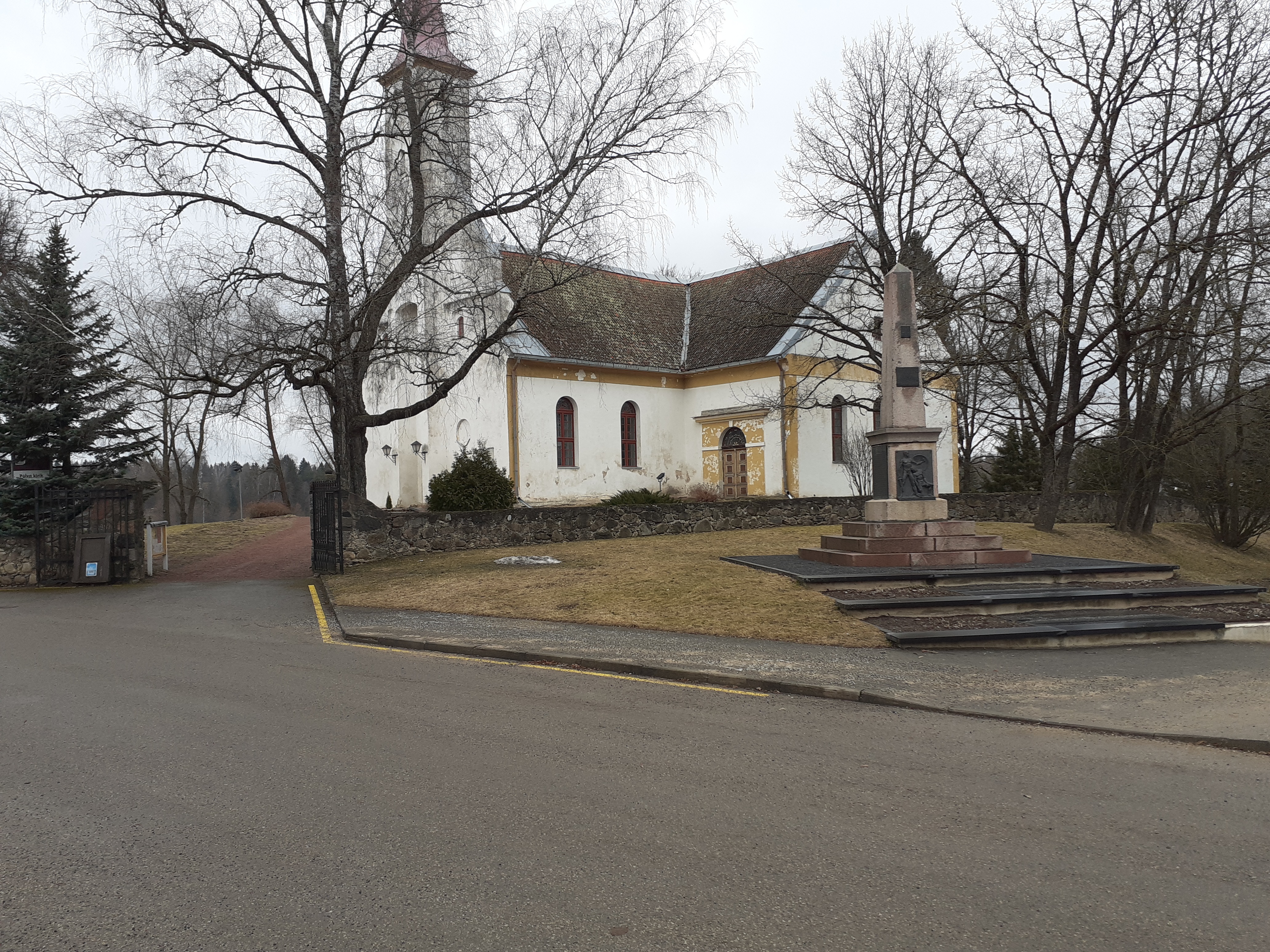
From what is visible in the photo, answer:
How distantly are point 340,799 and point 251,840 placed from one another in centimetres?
64

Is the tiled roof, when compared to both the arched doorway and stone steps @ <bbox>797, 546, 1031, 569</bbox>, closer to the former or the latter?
the arched doorway

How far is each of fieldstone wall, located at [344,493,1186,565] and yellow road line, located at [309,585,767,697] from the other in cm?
741

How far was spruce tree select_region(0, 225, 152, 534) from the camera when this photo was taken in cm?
1931

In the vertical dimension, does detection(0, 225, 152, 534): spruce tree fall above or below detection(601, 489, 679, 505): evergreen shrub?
above

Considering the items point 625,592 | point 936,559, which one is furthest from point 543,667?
point 936,559

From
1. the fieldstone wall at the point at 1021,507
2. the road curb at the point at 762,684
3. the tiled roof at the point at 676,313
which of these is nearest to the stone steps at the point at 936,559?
the road curb at the point at 762,684

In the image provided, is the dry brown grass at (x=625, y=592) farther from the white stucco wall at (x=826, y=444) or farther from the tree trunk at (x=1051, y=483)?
the white stucco wall at (x=826, y=444)

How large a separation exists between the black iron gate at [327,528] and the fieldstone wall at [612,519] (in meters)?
0.32

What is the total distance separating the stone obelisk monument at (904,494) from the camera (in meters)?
14.9

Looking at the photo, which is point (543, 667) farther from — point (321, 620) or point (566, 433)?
point (566, 433)

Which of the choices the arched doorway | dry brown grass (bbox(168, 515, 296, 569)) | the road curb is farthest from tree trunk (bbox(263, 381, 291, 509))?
the road curb

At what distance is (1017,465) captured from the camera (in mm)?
38562

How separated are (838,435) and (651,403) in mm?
7355

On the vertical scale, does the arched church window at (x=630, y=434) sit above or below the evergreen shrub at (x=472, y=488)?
above
